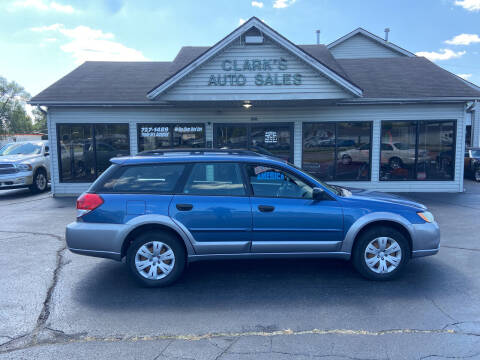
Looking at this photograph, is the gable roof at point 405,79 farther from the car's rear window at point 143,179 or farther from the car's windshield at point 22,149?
the car's windshield at point 22,149

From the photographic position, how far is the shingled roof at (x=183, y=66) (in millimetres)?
11680

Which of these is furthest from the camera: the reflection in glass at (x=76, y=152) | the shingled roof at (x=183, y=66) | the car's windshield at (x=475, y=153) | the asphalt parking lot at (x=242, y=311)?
the car's windshield at (x=475, y=153)

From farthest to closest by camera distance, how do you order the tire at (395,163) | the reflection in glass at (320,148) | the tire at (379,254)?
the tire at (395,163)
the reflection in glass at (320,148)
the tire at (379,254)

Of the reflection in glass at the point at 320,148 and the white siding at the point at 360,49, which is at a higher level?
the white siding at the point at 360,49

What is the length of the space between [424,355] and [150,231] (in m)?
3.22

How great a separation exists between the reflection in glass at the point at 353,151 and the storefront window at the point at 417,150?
0.53 metres

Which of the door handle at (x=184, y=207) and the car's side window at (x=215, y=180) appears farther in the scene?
the car's side window at (x=215, y=180)

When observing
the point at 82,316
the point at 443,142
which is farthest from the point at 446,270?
the point at 443,142

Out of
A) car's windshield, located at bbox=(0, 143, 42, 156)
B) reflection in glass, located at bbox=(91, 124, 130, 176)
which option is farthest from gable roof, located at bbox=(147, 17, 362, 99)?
car's windshield, located at bbox=(0, 143, 42, 156)

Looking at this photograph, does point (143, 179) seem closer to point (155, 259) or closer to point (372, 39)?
point (155, 259)

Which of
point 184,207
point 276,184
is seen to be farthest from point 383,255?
point 184,207

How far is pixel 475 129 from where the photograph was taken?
926 inches

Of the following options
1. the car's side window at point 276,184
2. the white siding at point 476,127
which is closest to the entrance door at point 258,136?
the car's side window at point 276,184

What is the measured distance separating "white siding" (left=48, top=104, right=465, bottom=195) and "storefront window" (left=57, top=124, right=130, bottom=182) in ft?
A: 0.65
